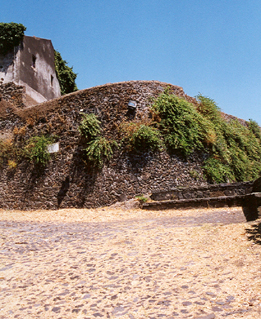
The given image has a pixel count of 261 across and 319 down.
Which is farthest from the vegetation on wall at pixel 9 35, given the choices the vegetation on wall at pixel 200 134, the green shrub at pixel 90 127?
the vegetation on wall at pixel 200 134

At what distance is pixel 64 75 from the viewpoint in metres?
23.1

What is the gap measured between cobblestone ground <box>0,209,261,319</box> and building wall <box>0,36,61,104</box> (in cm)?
1274

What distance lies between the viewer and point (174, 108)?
11.1 m

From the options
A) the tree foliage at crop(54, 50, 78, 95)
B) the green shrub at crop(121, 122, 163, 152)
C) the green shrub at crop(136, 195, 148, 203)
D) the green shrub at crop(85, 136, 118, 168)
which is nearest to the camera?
the green shrub at crop(136, 195, 148, 203)

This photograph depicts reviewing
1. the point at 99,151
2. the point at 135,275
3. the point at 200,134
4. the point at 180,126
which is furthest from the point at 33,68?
the point at 135,275

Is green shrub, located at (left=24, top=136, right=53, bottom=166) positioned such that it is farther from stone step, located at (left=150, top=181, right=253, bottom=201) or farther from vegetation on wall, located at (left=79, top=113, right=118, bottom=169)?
stone step, located at (left=150, top=181, right=253, bottom=201)

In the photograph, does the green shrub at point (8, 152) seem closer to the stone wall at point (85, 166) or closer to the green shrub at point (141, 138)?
the stone wall at point (85, 166)

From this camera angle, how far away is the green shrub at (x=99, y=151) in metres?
10.8

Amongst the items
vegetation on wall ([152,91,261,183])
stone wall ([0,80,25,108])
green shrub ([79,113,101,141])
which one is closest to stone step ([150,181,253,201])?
vegetation on wall ([152,91,261,183])

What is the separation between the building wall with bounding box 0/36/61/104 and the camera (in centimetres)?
1730

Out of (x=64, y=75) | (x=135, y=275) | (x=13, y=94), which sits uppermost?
(x=64, y=75)

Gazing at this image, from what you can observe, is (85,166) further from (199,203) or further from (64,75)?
(64,75)

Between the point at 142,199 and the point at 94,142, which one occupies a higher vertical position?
the point at 94,142

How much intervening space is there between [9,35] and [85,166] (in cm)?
1180
